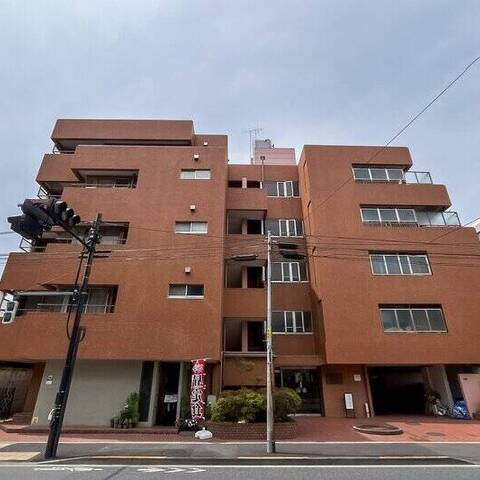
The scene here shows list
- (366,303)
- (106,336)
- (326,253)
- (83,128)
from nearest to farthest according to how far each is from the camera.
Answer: (106,336) < (366,303) < (326,253) < (83,128)

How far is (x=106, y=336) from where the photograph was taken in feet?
56.4

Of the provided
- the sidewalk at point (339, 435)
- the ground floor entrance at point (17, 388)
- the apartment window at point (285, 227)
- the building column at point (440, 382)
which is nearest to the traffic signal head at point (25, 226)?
the sidewalk at point (339, 435)

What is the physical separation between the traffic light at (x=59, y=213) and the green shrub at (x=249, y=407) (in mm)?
9986

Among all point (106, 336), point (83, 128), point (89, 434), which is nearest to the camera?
point (89, 434)

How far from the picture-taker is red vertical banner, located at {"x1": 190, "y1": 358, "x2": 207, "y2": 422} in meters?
15.5

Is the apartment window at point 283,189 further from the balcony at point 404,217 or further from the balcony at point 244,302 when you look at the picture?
the balcony at point 244,302

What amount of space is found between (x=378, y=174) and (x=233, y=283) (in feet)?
42.2

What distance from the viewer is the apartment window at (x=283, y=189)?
2622 centimetres

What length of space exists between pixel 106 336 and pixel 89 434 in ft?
14.2

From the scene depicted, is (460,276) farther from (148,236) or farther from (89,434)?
(89,434)

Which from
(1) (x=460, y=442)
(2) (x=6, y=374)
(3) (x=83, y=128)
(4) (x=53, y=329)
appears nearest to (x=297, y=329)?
(1) (x=460, y=442)

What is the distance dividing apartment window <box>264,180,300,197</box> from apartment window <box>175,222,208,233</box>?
7573mm

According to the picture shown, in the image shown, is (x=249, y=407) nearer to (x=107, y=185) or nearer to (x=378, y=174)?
(x=107, y=185)

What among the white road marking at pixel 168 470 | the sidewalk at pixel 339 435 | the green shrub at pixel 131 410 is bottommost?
the white road marking at pixel 168 470
